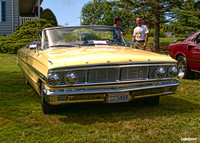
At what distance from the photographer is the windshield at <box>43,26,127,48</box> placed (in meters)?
5.14

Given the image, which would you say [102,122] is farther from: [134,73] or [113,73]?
[134,73]

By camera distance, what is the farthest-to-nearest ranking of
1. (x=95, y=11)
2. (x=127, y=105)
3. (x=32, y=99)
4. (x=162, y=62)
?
(x=95, y=11) → (x=32, y=99) → (x=127, y=105) → (x=162, y=62)

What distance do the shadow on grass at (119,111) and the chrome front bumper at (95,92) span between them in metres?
0.29

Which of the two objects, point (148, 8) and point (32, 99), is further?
point (148, 8)

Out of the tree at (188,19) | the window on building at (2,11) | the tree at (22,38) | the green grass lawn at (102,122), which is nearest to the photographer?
the green grass lawn at (102,122)

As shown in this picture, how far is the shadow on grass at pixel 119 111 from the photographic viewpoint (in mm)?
4090

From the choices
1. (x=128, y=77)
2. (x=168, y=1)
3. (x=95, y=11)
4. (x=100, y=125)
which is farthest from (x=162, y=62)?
(x=95, y=11)

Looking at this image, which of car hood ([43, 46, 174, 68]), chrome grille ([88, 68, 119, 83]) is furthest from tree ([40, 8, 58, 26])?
chrome grille ([88, 68, 119, 83])

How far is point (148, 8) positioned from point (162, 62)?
18.4 metres

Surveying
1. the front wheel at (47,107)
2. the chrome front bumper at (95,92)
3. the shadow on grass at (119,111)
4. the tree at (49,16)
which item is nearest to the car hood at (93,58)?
the chrome front bumper at (95,92)

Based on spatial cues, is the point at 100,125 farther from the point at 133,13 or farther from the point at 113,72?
the point at 133,13

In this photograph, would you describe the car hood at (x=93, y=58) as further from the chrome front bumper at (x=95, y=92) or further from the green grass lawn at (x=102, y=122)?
the green grass lawn at (x=102, y=122)

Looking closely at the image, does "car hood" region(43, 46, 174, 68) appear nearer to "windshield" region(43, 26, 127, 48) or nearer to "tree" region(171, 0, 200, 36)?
"windshield" region(43, 26, 127, 48)

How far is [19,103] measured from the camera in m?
5.14
